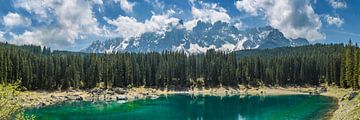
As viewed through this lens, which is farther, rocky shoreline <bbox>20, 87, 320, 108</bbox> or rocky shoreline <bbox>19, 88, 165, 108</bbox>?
rocky shoreline <bbox>20, 87, 320, 108</bbox>

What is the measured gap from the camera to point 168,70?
6575 inches

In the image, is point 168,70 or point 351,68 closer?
point 351,68

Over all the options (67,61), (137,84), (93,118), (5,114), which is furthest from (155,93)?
(5,114)

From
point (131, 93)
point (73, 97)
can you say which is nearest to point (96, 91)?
point (131, 93)

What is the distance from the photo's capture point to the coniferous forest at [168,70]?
138 metres

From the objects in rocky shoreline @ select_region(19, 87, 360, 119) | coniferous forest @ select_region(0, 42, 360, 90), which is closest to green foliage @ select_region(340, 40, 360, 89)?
coniferous forest @ select_region(0, 42, 360, 90)

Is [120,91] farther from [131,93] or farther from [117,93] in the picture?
[131,93]

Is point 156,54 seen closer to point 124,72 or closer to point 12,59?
point 124,72

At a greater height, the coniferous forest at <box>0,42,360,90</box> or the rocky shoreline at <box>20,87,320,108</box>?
the coniferous forest at <box>0,42,360,90</box>

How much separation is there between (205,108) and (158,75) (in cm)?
6088

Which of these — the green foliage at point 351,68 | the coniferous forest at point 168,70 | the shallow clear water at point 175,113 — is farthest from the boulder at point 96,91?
the green foliage at point 351,68

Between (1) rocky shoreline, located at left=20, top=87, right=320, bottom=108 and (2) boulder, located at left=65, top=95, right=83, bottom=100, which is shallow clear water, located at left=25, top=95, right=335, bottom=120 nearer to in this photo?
(1) rocky shoreline, located at left=20, top=87, right=320, bottom=108

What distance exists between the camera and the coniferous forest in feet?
454

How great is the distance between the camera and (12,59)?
436 feet
